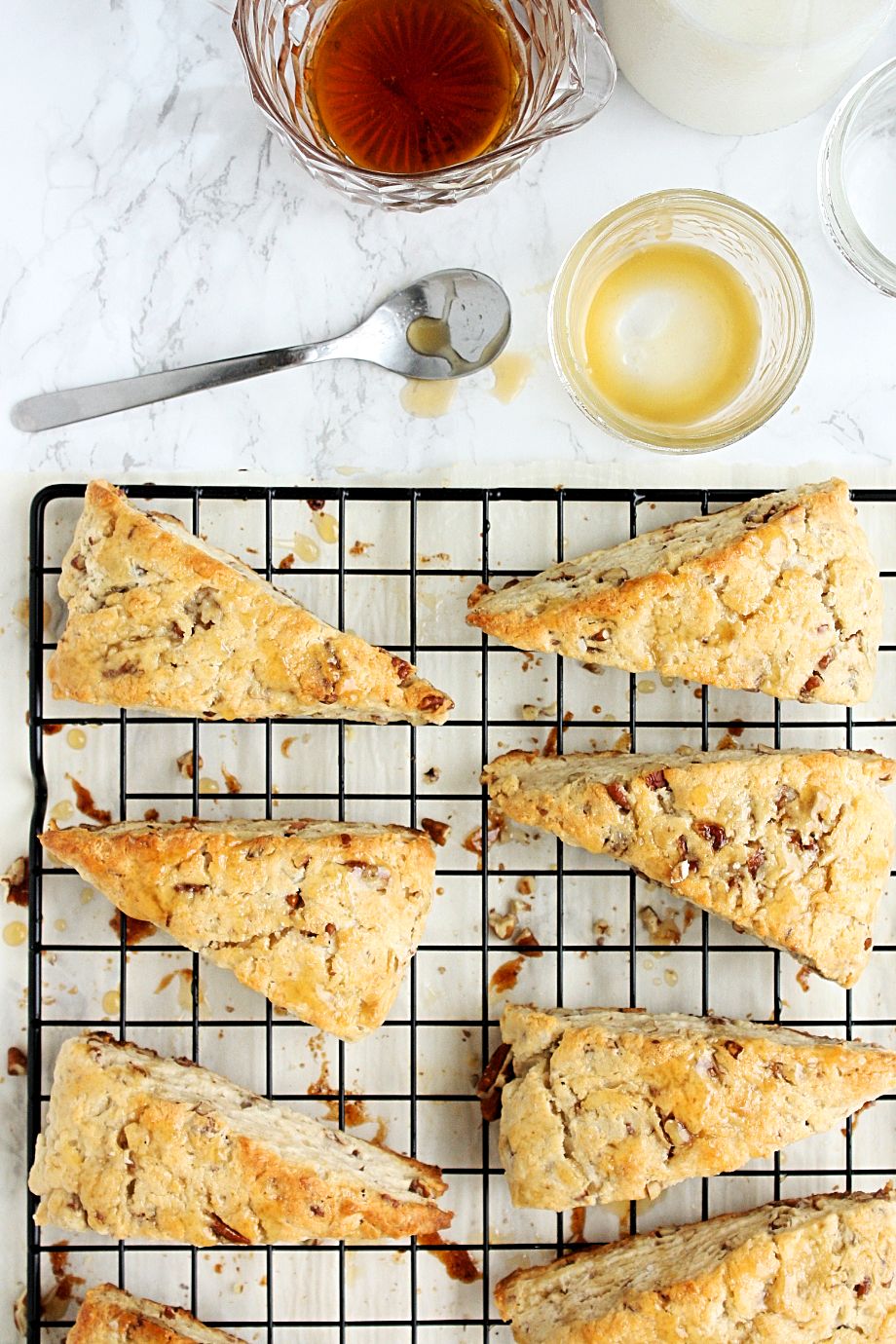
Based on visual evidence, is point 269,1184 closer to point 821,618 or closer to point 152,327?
point 821,618

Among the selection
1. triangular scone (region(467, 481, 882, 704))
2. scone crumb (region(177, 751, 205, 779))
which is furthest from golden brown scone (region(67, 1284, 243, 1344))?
triangular scone (region(467, 481, 882, 704))

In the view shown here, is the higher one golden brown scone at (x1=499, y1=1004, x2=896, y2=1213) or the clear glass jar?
the clear glass jar

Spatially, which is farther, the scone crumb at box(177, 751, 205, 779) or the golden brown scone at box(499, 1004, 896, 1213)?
the scone crumb at box(177, 751, 205, 779)

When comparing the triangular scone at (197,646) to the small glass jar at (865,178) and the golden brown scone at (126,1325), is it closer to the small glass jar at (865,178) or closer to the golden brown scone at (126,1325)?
the golden brown scone at (126,1325)

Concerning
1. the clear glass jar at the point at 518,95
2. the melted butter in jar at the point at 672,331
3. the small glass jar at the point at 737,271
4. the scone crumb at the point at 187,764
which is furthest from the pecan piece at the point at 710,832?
the clear glass jar at the point at 518,95

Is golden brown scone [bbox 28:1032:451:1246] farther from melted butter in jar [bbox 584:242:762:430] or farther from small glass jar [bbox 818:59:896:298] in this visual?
small glass jar [bbox 818:59:896:298]

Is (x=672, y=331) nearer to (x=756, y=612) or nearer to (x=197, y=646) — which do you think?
(x=756, y=612)

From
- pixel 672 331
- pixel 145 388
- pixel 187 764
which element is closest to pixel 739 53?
pixel 672 331
